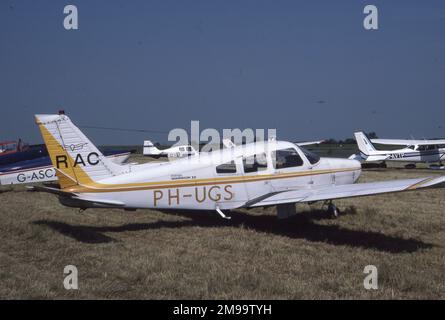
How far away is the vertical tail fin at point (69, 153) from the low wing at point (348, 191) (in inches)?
128

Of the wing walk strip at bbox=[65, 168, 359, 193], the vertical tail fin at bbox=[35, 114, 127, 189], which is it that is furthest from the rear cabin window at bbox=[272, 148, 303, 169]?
the vertical tail fin at bbox=[35, 114, 127, 189]

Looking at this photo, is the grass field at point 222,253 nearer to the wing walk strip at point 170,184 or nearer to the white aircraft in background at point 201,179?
the white aircraft in background at point 201,179

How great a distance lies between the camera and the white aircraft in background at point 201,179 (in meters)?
8.38

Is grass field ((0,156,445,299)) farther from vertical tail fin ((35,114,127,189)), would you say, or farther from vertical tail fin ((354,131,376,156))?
vertical tail fin ((354,131,376,156))

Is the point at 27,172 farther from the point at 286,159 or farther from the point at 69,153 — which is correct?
the point at 286,159

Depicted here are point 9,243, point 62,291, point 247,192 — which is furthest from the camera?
point 247,192

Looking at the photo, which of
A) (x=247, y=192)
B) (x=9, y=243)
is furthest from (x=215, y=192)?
(x=9, y=243)

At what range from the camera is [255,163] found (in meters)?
9.38

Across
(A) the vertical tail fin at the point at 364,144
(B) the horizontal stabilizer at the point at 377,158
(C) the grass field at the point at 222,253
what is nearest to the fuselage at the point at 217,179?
(C) the grass field at the point at 222,253

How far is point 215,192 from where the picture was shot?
9.13m

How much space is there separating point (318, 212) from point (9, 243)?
719 centimetres

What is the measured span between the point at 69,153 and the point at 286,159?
15.0ft
